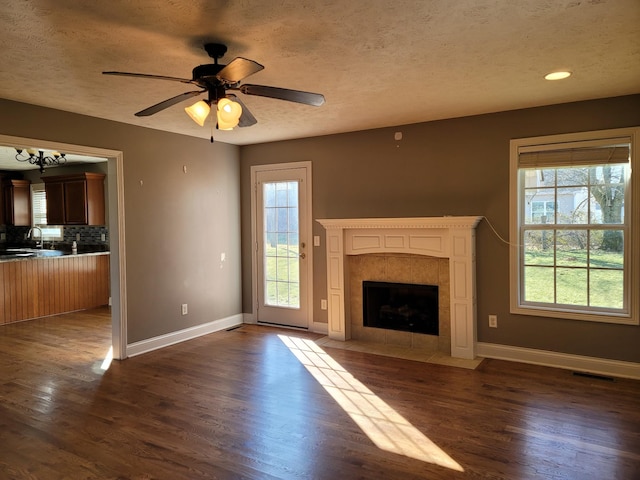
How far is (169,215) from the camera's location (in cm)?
518

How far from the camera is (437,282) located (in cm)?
484

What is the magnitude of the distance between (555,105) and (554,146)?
1.23 ft

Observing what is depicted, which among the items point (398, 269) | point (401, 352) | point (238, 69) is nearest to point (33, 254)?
point (398, 269)

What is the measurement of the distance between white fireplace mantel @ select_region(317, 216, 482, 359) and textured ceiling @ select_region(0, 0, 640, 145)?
1.20 meters

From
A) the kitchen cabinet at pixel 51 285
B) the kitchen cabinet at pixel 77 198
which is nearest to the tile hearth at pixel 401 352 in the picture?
the kitchen cabinet at pixel 51 285

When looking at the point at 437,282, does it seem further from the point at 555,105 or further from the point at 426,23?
the point at 426,23

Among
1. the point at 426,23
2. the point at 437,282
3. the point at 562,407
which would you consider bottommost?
the point at 562,407

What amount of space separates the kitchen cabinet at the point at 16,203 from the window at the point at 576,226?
29.8 ft

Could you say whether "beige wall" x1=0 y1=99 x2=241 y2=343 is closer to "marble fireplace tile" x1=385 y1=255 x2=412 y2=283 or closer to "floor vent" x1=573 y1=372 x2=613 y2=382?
"marble fireplace tile" x1=385 y1=255 x2=412 y2=283

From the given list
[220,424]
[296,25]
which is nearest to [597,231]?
[296,25]

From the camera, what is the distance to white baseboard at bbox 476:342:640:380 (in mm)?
3967

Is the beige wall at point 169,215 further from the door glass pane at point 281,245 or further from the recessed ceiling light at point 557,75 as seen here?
the recessed ceiling light at point 557,75

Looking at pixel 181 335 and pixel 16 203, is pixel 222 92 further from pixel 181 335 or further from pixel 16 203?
pixel 16 203

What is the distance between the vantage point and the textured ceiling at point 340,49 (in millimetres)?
2254
